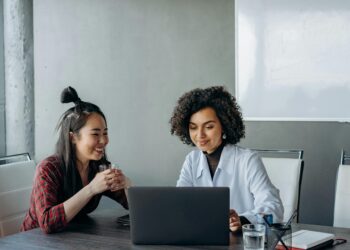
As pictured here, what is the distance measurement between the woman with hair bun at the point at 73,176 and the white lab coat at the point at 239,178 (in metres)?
0.35

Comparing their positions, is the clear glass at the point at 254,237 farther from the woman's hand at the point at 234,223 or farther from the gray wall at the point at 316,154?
the gray wall at the point at 316,154

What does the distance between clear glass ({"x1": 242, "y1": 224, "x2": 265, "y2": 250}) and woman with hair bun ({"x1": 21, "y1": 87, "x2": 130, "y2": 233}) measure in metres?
0.67

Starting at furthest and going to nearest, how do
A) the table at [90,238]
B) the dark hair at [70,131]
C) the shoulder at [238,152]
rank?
the shoulder at [238,152] → the dark hair at [70,131] → the table at [90,238]

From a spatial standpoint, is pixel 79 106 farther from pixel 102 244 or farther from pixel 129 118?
pixel 129 118

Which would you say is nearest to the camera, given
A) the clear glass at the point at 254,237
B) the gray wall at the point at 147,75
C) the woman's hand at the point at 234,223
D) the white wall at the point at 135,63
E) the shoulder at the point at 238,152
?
the clear glass at the point at 254,237

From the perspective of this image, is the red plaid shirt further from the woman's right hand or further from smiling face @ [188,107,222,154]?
smiling face @ [188,107,222,154]

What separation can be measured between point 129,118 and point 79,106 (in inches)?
66.8

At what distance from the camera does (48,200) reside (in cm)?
223

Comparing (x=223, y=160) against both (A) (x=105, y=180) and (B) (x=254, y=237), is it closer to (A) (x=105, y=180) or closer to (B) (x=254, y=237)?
(A) (x=105, y=180)

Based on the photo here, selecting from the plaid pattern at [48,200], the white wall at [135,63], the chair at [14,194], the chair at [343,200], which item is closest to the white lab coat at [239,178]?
the chair at [343,200]

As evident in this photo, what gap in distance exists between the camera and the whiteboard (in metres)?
3.33

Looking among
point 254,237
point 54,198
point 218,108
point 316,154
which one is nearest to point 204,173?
point 218,108

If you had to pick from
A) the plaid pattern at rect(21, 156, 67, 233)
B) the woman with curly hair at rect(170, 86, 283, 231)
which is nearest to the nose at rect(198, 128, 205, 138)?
the woman with curly hair at rect(170, 86, 283, 231)

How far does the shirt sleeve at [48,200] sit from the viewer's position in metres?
2.13
